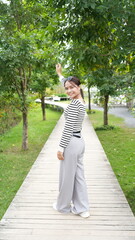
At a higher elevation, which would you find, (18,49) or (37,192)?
(18,49)

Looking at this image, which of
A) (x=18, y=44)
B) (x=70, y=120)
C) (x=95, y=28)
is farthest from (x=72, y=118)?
(x=18, y=44)

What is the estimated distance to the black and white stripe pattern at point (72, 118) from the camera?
9.11 feet

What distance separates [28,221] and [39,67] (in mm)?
5757

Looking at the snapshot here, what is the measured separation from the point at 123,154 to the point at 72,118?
224 inches

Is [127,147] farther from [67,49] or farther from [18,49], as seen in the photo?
[67,49]

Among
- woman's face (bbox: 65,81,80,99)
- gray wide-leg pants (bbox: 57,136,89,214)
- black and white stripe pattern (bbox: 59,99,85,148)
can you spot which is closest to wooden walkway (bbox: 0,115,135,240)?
gray wide-leg pants (bbox: 57,136,89,214)

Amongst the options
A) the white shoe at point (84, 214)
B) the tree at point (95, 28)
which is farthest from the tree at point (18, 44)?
the white shoe at point (84, 214)

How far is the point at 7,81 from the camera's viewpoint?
24.4ft

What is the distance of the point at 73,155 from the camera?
287 cm

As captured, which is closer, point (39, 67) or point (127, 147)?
point (39, 67)

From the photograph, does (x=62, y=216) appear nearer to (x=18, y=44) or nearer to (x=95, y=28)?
(x=95, y=28)

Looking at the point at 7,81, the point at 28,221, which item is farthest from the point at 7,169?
the point at 28,221

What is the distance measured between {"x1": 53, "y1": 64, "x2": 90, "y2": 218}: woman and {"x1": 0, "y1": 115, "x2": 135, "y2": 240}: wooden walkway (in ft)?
0.57

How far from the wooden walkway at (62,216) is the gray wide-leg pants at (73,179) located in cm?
15
